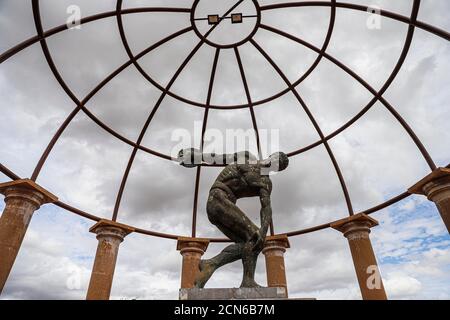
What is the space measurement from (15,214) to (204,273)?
815cm

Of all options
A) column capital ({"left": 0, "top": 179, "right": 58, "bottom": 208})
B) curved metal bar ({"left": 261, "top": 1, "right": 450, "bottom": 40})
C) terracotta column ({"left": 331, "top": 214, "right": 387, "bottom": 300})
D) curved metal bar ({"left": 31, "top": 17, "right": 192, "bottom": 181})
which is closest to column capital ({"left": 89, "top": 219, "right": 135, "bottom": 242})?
column capital ({"left": 0, "top": 179, "right": 58, "bottom": 208})

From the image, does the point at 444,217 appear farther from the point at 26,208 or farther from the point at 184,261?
the point at 26,208

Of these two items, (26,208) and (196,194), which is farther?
(196,194)

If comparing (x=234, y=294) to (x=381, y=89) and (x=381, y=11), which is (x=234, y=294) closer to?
(x=381, y=11)

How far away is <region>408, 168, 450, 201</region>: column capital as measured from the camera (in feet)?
35.4

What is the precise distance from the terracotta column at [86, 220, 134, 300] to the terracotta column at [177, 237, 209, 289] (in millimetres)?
2752

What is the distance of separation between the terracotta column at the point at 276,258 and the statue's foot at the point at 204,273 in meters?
9.15

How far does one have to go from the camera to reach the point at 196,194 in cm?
1770

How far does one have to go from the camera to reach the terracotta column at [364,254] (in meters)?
12.6

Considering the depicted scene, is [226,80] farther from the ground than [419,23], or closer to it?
farther from the ground

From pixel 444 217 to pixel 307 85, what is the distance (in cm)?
926

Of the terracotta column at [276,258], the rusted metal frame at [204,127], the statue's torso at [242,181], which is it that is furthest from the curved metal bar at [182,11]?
the terracotta column at [276,258]

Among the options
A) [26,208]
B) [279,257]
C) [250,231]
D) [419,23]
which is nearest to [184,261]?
[279,257]

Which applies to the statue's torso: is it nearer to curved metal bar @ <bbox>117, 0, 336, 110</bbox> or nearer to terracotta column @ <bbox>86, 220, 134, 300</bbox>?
terracotta column @ <bbox>86, 220, 134, 300</bbox>
